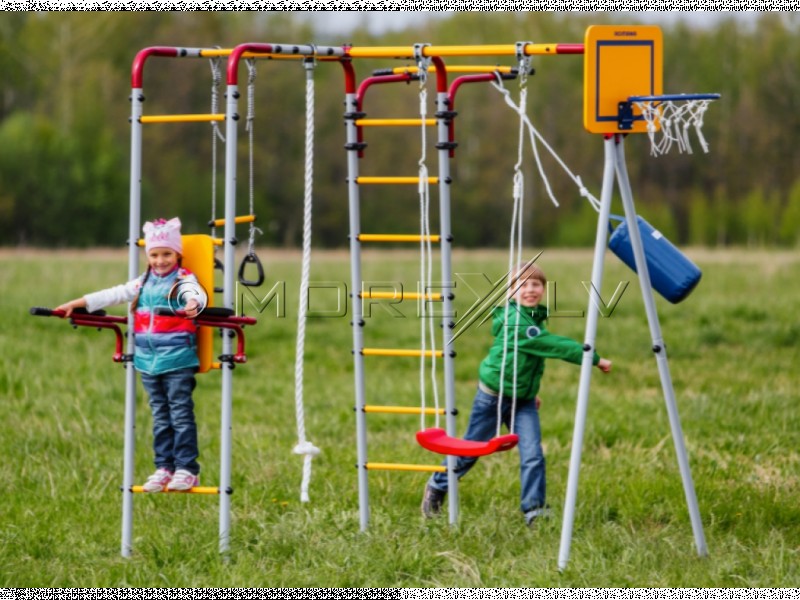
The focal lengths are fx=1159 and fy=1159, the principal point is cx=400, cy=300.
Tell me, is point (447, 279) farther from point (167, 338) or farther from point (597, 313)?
point (167, 338)

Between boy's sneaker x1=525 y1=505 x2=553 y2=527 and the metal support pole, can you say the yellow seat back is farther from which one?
boy's sneaker x1=525 y1=505 x2=553 y2=527

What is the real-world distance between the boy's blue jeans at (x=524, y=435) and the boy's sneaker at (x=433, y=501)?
19 centimetres

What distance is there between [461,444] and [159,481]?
165cm

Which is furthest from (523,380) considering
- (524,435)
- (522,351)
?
(524,435)

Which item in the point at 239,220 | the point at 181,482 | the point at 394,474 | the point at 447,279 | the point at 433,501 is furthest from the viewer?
the point at 394,474

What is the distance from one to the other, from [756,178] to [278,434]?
36088mm

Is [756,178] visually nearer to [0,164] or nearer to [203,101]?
[203,101]

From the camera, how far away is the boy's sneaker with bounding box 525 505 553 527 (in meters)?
6.61

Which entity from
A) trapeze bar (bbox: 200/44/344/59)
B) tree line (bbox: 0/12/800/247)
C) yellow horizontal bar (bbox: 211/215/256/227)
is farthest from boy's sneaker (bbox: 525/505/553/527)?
tree line (bbox: 0/12/800/247)

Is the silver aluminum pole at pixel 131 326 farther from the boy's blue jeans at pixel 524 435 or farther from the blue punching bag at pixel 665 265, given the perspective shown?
the blue punching bag at pixel 665 265

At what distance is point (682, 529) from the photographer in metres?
6.66

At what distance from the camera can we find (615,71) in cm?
568

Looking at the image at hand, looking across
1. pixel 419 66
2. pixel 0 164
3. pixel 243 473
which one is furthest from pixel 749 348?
pixel 0 164

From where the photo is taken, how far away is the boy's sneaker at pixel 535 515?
6.61m
